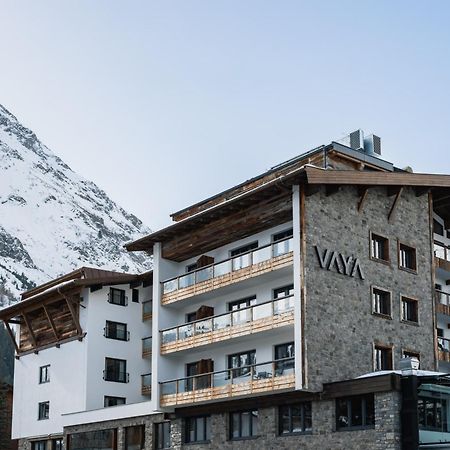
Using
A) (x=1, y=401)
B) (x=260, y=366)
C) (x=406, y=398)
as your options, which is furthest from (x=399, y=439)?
(x=1, y=401)

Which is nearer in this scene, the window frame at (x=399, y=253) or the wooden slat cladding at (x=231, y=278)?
the wooden slat cladding at (x=231, y=278)

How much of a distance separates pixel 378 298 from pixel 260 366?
560cm

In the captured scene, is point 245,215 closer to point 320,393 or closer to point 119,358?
point 320,393

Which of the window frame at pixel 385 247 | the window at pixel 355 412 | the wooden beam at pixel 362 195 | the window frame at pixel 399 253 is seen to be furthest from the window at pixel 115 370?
the window at pixel 355 412

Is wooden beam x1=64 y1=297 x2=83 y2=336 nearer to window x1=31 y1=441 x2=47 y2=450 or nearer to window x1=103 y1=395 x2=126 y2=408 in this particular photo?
window x1=103 y1=395 x2=126 y2=408

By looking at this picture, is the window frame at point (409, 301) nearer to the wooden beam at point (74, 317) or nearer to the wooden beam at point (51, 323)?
the wooden beam at point (74, 317)

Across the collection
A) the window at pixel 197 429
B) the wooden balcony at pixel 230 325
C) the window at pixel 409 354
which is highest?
the wooden balcony at pixel 230 325

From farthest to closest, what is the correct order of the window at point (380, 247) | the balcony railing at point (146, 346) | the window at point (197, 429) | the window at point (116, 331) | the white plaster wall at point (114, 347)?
the balcony railing at point (146, 346)
the window at point (116, 331)
the white plaster wall at point (114, 347)
the window at point (197, 429)
the window at point (380, 247)

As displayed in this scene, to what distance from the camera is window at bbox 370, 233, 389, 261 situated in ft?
128

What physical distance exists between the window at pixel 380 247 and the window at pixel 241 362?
6297 mm

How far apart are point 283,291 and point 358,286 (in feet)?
9.93

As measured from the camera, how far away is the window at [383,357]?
37844mm

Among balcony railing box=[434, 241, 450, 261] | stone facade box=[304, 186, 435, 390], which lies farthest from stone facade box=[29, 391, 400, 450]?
balcony railing box=[434, 241, 450, 261]

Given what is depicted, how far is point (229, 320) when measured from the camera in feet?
128
